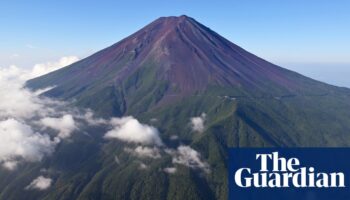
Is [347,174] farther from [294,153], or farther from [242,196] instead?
[242,196]

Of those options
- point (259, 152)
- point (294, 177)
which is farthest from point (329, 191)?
point (259, 152)

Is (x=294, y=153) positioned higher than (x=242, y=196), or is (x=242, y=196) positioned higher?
(x=294, y=153)

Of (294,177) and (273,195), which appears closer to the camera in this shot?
(294,177)

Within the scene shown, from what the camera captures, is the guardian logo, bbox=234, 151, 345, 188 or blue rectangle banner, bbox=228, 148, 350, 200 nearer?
the guardian logo, bbox=234, 151, 345, 188

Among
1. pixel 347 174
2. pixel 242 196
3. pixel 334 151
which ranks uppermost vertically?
pixel 334 151

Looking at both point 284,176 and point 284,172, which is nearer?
point 284,176
